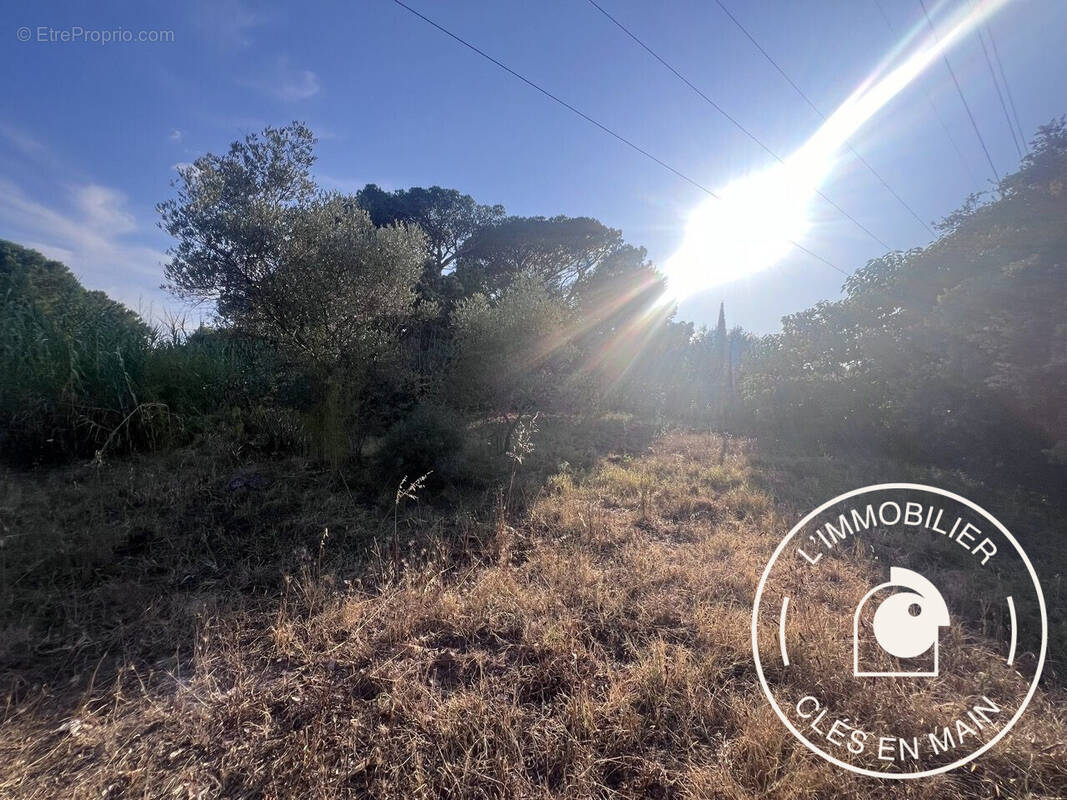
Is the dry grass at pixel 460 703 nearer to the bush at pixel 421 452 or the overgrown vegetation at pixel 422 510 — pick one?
the overgrown vegetation at pixel 422 510

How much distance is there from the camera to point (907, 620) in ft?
8.96

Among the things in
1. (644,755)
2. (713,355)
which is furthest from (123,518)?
(713,355)

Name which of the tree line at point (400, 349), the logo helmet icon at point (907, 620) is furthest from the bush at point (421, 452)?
the logo helmet icon at point (907, 620)

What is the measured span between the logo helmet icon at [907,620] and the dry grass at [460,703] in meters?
0.32

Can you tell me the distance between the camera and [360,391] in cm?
627

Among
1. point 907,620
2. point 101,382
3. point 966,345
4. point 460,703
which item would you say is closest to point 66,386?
point 101,382

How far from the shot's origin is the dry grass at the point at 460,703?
1592 millimetres

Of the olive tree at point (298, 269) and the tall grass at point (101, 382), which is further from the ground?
the olive tree at point (298, 269)

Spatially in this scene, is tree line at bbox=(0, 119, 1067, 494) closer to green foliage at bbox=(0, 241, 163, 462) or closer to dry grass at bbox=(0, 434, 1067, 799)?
green foliage at bbox=(0, 241, 163, 462)

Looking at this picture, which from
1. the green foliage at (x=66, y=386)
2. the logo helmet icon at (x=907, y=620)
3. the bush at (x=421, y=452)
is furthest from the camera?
the bush at (x=421, y=452)

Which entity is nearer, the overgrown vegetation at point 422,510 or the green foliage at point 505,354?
the overgrown vegetation at point 422,510

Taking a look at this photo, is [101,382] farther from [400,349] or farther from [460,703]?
[460,703]

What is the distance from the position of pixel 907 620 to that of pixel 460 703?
291 centimetres

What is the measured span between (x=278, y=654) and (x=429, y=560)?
128cm
